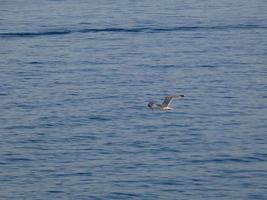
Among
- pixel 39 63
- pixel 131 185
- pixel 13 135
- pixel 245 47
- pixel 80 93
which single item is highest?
pixel 245 47

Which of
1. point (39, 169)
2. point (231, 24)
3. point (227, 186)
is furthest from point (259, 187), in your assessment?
point (231, 24)

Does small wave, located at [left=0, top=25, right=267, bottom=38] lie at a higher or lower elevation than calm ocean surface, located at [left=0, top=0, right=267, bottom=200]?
higher

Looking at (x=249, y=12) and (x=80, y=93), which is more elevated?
(x=249, y=12)

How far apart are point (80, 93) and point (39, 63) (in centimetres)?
766

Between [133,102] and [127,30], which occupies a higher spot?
[127,30]

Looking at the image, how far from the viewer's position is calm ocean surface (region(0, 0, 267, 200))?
44688 mm

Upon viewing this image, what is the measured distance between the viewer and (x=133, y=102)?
183ft

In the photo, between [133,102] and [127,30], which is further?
[127,30]

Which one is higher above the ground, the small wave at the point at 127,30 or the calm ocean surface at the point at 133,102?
the small wave at the point at 127,30

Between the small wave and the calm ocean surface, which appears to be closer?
the calm ocean surface

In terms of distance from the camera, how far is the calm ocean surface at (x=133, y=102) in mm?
44688

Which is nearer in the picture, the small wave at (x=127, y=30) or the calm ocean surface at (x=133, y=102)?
the calm ocean surface at (x=133, y=102)

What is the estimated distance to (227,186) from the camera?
143 ft

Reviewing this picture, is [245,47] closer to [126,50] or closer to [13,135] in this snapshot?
[126,50]
